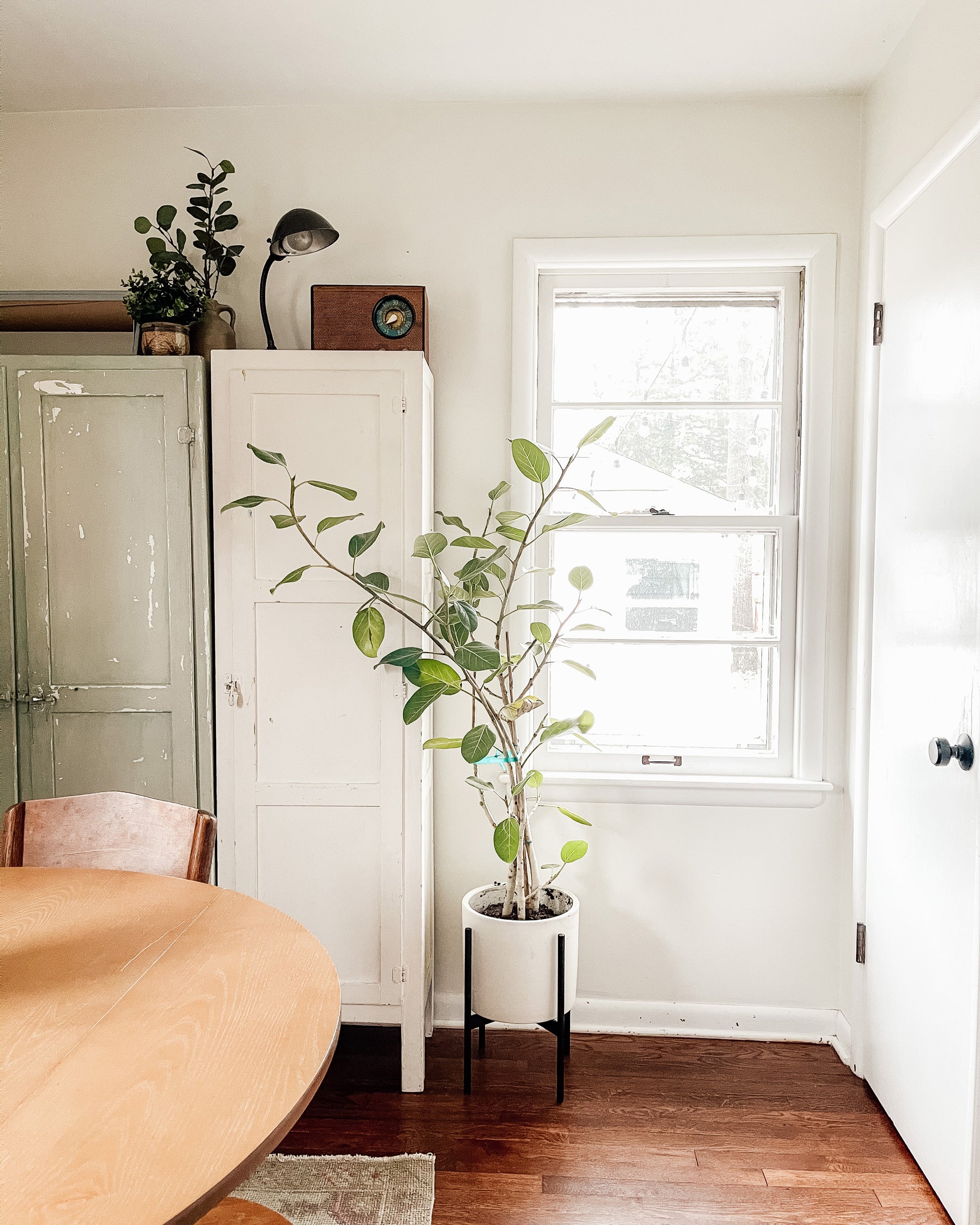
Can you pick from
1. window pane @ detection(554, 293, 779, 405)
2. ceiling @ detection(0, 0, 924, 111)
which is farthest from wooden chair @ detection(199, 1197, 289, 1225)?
ceiling @ detection(0, 0, 924, 111)

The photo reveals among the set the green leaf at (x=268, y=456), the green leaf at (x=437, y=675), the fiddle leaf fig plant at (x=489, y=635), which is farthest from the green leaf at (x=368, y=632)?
the green leaf at (x=268, y=456)

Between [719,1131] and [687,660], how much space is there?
123 cm

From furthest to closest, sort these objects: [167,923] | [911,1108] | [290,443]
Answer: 1. [290,443]
2. [911,1108]
3. [167,923]

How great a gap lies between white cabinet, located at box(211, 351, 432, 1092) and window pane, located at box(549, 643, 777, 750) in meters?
0.64

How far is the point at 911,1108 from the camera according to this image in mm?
1970

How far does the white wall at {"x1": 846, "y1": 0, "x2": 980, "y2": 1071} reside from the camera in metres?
1.81

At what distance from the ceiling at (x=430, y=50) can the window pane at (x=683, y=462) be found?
89cm

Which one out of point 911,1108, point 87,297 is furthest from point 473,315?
point 911,1108

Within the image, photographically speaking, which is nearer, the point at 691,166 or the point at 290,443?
the point at 290,443

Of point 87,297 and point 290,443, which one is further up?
point 87,297

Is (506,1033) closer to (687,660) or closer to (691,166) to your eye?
(687,660)

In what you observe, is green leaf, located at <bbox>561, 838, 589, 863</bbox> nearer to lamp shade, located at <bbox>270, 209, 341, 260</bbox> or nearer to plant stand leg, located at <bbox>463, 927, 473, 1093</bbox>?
plant stand leg, located at <bbox>463, 927, 473, 1093</bbox>

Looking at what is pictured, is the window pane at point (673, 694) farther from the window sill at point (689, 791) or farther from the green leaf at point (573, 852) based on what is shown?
the green leaf at point (573, 852)

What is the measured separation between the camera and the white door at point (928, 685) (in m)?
1.73
